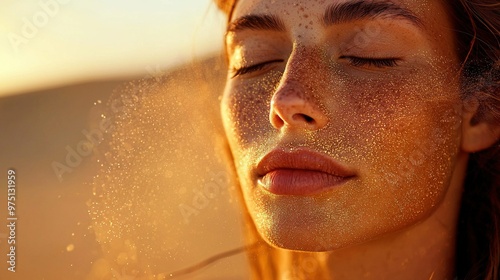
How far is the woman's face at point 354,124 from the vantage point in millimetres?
1305

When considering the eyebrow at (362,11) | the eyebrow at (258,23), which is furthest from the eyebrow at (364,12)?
the eyebrow at (258,23)

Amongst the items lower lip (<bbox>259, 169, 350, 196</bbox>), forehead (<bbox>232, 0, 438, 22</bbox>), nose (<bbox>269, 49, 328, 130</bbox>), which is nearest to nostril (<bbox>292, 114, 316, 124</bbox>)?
→ nose (<bbox>269, 49, 328, 130</bbox>)

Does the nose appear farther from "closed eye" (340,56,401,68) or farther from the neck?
the neck

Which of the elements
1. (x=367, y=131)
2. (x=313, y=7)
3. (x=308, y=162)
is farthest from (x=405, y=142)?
(x=313, y=7)

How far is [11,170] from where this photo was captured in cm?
211

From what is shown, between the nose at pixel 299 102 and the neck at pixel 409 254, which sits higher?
the nose at pixel 299 102

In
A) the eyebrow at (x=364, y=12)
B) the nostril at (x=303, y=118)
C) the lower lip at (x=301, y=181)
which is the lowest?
the lower lip at (x=301, y=181)

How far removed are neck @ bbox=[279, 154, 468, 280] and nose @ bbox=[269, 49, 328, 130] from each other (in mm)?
310

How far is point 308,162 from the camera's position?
132cm

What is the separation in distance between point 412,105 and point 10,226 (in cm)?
135

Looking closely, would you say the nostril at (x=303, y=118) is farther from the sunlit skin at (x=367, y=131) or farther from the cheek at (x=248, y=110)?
the cheek at (x=248, y=110)

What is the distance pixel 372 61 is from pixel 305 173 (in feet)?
0.86

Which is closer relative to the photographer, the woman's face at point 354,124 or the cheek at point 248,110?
the woman's face at point 354,124

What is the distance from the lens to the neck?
1.41 metres
